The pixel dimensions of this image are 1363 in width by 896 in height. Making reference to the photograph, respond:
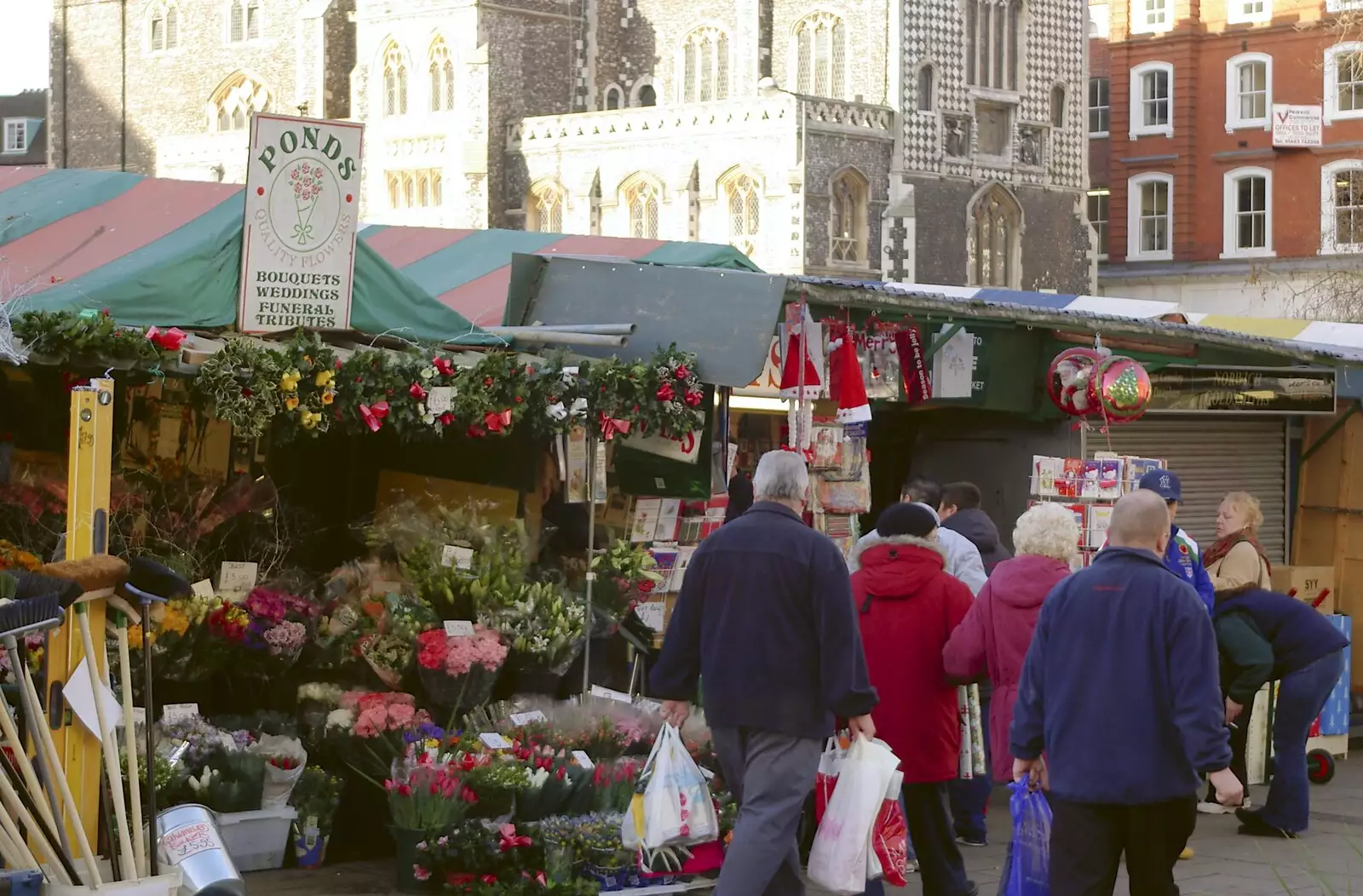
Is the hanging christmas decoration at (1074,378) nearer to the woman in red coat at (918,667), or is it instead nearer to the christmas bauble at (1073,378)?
the christmas bauble at (1073,378)

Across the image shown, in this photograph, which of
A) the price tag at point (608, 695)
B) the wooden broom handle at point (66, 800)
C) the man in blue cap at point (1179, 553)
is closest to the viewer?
the wooden broom handle at point (66, 800)

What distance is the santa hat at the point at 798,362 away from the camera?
10.1 meters

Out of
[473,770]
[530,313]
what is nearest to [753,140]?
[530,313]

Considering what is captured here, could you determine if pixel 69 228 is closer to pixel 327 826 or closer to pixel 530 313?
pixel 530 313

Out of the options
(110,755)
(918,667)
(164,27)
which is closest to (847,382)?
(918,667)

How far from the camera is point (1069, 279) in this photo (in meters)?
43.8

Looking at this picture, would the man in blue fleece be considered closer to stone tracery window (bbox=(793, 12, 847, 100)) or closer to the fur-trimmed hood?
the fur-trimmed hood

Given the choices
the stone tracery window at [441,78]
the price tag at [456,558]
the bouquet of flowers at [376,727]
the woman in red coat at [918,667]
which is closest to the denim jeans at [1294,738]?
the woman in red coat at [918,667]

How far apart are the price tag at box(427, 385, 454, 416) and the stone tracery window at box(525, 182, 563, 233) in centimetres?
3529

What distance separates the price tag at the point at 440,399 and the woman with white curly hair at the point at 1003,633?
7.62ft

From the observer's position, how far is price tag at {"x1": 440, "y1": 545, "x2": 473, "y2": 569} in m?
8.55

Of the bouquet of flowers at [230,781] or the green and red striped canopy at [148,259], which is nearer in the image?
the bouquet of flowers at [230,781]

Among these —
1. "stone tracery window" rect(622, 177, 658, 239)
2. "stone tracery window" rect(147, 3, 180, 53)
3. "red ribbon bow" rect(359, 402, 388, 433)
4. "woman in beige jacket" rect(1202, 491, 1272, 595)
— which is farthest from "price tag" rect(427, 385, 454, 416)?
"stone tracery window" rect(147, 3, 180, 53)

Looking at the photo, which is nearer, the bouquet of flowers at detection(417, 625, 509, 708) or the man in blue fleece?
the man in blue fleece
